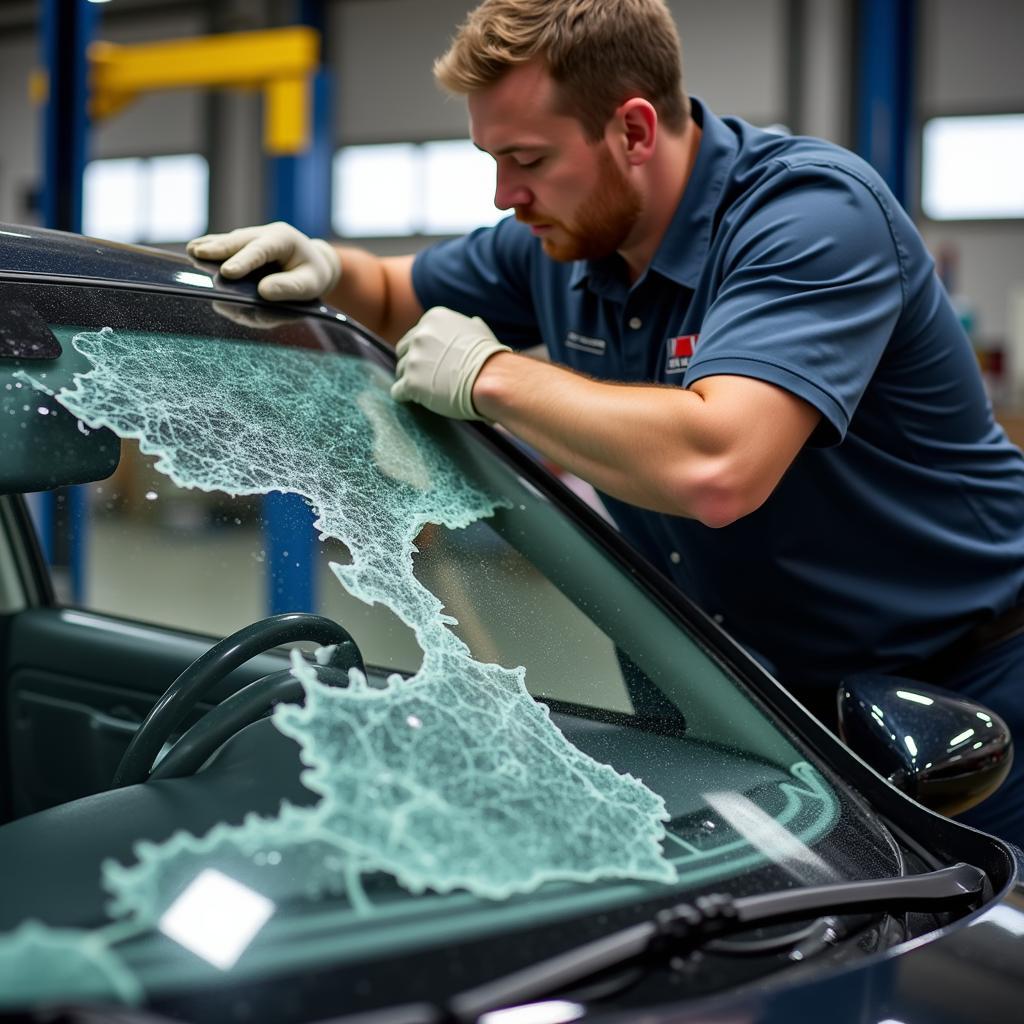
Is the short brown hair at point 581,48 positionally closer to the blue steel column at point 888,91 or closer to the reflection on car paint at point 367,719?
the reflection on car paint at point 367,719

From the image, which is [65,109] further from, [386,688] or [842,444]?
[386,688]

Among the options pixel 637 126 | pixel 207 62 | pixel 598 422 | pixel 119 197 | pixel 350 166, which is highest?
pixel 207 62

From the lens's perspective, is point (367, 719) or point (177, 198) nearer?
point (367, 719)

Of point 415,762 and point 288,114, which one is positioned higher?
point 288,114

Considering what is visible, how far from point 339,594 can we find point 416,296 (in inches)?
41.3

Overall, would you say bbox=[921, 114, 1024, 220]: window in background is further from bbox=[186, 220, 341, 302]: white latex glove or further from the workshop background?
bbox=[186, 220, 341, 302]: white latex glove

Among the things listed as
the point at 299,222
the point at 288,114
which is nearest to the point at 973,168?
the point at 288,114

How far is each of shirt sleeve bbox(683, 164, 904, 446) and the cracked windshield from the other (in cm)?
26

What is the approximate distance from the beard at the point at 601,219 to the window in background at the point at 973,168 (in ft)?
29.4

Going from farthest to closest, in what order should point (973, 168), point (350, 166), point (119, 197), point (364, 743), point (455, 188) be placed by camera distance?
point (119, 197)
point (350, 166)
point (455, 188)
point (973, 168)
point (364, 743)

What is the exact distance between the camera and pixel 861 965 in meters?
0.78

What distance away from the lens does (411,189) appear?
11.2 metres

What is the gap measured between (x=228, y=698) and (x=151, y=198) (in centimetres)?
1202

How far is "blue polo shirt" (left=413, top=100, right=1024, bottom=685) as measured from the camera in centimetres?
141
